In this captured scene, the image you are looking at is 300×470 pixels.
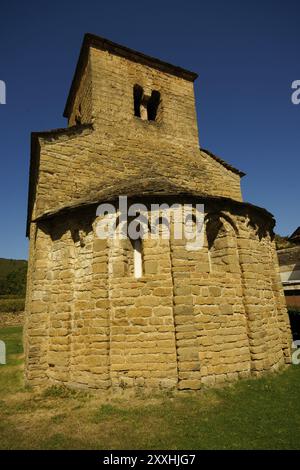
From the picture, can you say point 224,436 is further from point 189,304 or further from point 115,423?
point 189,304

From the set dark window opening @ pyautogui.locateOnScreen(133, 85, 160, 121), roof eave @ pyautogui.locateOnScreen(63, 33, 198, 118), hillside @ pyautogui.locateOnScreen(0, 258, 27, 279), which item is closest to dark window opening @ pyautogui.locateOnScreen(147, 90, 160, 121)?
dark window opening @ pyautogui.locateOnScreen(133, 85, 160, 121)

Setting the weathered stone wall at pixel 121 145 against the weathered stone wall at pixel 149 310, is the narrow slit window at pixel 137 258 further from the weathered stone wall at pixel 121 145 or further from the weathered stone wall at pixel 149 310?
the weathered stone wall at pixel 121 145

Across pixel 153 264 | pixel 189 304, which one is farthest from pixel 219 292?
pixel 153 264

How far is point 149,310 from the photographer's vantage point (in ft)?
21.2

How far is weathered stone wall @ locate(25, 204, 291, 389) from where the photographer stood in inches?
248

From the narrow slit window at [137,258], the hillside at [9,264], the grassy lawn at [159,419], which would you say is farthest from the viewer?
the hillside at [9,264]

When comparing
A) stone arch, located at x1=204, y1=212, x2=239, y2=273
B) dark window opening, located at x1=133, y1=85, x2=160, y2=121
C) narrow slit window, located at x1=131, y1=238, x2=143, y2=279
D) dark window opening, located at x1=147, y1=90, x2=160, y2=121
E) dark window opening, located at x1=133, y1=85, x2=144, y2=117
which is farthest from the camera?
dark window opening, located at x1=147, y1=90, x2=160, y2=121

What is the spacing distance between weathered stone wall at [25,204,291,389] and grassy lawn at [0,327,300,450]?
1.30 feet

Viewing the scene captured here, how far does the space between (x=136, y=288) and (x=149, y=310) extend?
1.84ft

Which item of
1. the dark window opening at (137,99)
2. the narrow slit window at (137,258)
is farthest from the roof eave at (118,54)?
the narrow slit window at (137,258)

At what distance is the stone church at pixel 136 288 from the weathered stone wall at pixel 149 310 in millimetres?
24

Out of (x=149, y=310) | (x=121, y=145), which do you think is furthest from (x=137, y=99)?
(x=149, y=310)

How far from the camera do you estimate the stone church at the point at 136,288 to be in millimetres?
6344

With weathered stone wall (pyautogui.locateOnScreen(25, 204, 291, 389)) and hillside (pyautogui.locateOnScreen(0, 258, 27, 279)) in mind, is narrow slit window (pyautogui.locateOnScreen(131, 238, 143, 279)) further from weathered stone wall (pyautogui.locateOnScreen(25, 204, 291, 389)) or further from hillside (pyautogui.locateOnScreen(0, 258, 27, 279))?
hillside (pyautogui.locateOnScreen(0, 258, 27, 279))
